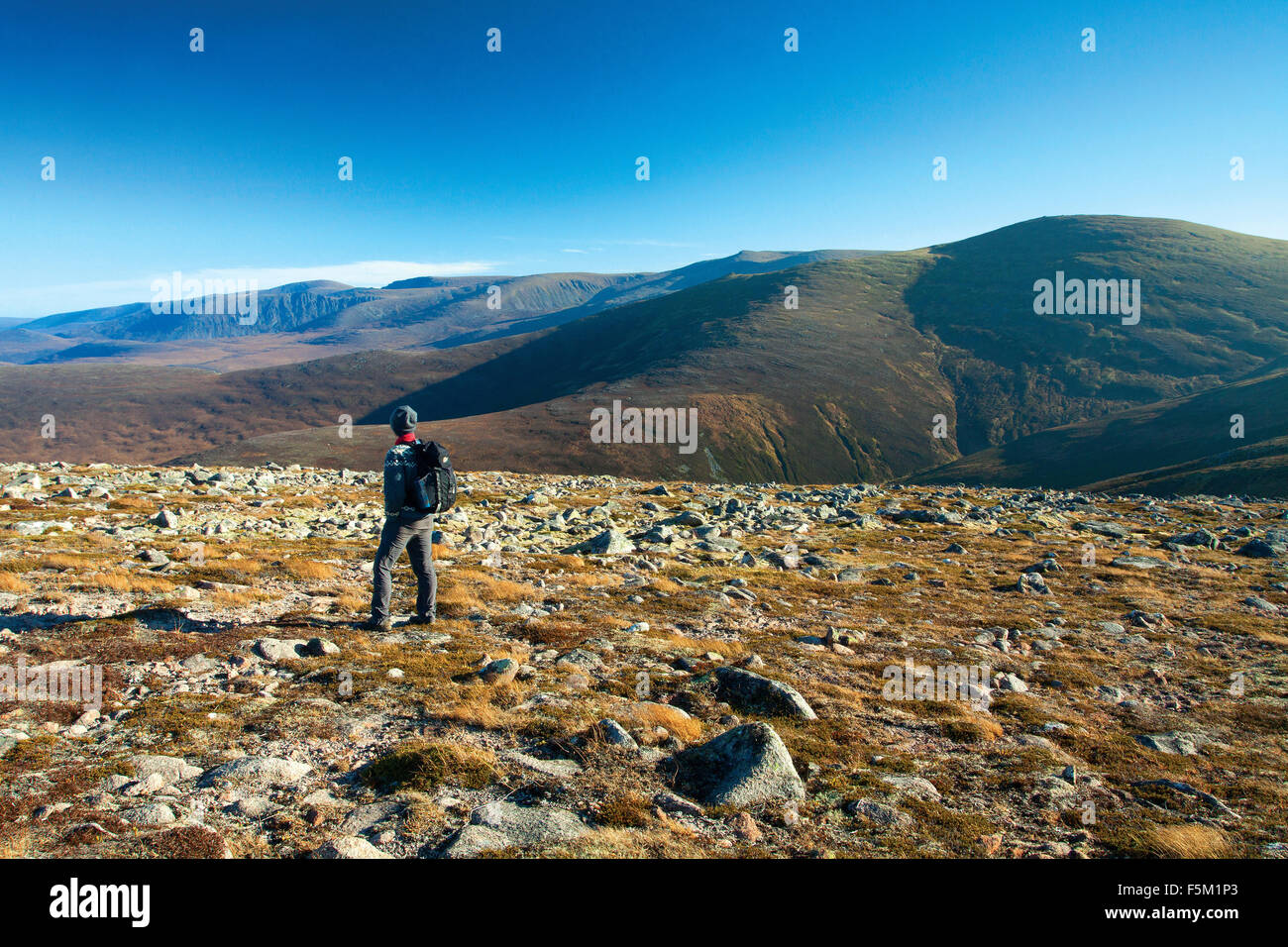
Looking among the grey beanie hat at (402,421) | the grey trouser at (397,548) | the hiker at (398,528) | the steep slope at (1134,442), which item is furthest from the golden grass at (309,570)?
the steep slope at (1134,442)

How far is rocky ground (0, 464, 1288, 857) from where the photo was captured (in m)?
5.68

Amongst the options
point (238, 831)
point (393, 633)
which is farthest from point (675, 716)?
point (393, 633)

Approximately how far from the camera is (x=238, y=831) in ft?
17.3

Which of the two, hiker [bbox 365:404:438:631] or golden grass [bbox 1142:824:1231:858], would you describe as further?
hiker [bbox 365:404:438:631]

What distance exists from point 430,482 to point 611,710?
5.33 meters

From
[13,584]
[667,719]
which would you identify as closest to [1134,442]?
[667,719]

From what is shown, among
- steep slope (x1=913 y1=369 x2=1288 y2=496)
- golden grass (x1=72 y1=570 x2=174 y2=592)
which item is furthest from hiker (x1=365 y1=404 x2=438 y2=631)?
steep slope (x1=913 y1=369 x2=1288 y2=496)

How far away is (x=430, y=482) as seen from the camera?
11.0 m

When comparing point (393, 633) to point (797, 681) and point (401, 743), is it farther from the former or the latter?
point (797, 681)

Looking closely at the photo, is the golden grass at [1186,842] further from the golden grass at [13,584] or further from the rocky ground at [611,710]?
the golden grass at [13,584]

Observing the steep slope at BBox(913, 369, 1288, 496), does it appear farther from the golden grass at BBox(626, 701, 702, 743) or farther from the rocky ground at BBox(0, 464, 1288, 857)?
the golden grass at BBox(626, 701, 702, 743)

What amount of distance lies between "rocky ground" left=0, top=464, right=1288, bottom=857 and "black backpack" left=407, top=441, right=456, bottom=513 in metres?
2.45

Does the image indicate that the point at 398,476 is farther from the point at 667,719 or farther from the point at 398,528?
the point at 667,719
